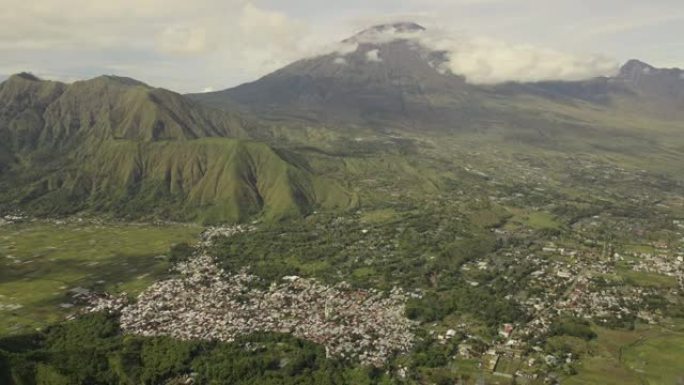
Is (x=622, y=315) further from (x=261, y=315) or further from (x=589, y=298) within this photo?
(x=261, y=315)

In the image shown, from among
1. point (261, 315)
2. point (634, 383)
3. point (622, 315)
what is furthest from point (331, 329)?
point (622, 315)

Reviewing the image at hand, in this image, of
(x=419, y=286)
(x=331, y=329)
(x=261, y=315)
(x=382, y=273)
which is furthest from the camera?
(x=382, y=273)

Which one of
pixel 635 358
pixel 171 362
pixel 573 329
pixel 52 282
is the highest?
pixel 171 362

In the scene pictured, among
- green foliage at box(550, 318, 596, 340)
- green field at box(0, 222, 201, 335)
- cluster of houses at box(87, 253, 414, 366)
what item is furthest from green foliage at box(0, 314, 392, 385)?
green foliage at box(550, 318, 596, 340)

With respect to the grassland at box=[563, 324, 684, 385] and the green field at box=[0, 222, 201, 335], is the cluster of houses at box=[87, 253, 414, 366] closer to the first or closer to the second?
the green field at box=[0, 222, 201, 335]

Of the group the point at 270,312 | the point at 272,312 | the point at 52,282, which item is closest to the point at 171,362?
the point at 270,312

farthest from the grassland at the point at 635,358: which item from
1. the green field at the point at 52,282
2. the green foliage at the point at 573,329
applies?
the green field at the point at 52,282

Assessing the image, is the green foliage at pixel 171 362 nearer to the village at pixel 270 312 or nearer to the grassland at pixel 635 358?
the village at pixel 270 312

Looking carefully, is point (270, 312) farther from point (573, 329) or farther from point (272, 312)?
point (573, 329)
